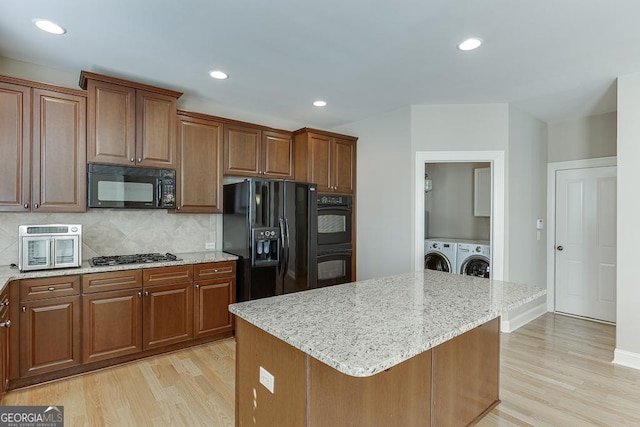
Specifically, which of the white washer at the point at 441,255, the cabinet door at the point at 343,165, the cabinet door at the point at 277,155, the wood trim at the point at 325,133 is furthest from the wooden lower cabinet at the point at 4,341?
the white washer at the point at 441,255

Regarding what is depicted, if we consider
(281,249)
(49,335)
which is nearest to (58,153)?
(49,335)

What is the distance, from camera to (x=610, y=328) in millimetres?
4047

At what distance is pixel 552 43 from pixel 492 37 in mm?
475

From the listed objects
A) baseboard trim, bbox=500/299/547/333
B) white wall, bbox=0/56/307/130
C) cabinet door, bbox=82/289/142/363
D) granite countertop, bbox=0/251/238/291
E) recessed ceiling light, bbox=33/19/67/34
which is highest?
recessed ceiling light, bbox=33/19/67/34

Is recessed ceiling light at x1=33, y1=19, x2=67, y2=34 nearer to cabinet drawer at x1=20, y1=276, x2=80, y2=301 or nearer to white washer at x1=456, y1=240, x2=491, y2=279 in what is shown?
cabinet drawer at x1=20, y1=276, x2=80, y2=301

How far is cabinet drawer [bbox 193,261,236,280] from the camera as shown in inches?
130

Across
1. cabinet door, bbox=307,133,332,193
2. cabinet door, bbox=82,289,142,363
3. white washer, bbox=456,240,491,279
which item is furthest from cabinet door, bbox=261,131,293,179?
white washer, bbox=456,240,491,279

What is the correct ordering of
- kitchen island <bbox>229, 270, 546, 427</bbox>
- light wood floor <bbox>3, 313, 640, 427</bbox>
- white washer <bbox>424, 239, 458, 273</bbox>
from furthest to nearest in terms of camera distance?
white washer <bbox>424, 239, 458, 273</bbox> < light wood floor <bbox>3, 313, 640, 427</bbox> < kitchen island <bbox>229, 270, 546, 427</bbox>

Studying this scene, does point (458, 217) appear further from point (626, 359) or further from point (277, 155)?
point (277, 155)

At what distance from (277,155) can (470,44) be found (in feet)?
8.05

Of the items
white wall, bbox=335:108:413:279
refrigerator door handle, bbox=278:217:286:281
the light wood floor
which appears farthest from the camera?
white wall, bbox=335:108:413:279

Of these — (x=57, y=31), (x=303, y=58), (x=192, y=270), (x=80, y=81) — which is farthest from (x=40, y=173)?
(x=303, y=58)

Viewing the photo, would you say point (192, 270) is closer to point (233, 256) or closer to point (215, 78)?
point (233, 256)

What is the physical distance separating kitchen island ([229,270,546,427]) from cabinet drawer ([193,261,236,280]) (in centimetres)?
164
